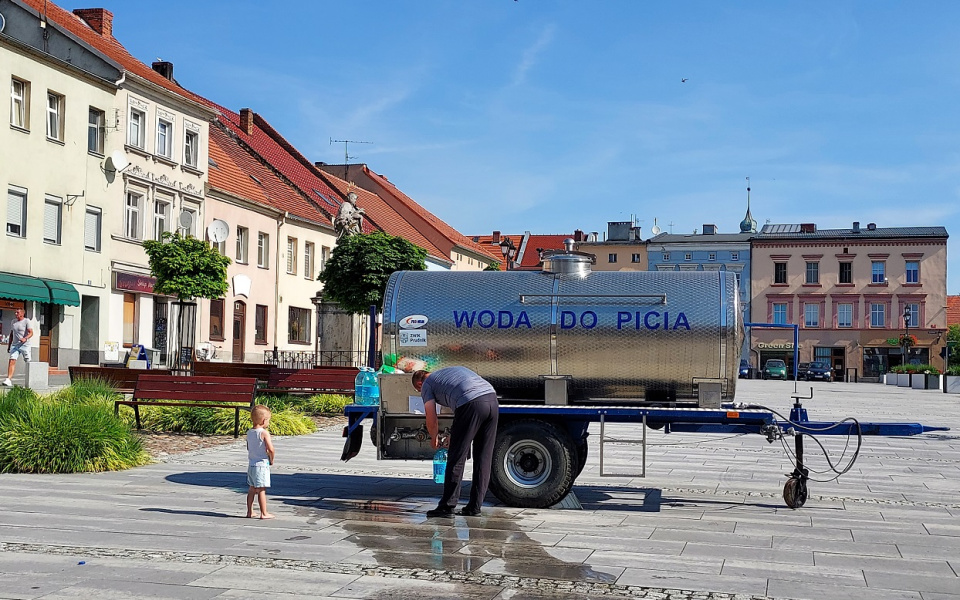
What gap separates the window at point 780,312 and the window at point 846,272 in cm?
478

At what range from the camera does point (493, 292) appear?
36.2 feet

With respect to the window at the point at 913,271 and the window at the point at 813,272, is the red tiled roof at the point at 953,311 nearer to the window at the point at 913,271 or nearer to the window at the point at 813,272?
the window at the point at 913,271

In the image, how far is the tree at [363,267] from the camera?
32.8m

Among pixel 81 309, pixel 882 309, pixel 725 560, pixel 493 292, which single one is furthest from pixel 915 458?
pixel 882 309

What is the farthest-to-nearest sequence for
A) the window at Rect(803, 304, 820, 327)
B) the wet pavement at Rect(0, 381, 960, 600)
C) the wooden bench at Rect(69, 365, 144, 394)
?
the window at Rect(803, 304, 820, 327) < the wooden bench at Rect(69, 365, 144, 394) < the wet pavement at Rect(0, 381, 960, 600)

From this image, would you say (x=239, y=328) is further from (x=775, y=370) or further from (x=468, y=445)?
(x=775, y=370)

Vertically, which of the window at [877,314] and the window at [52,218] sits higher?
the window at [52,218]

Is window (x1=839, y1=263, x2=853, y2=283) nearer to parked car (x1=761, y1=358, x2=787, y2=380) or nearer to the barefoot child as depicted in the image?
parked car (x1=761, y1=358, x2=787, y2=380)

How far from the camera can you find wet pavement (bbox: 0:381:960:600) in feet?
22.2

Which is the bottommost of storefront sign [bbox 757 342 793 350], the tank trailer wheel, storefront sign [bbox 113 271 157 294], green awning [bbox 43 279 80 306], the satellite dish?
the tank trailer wheel

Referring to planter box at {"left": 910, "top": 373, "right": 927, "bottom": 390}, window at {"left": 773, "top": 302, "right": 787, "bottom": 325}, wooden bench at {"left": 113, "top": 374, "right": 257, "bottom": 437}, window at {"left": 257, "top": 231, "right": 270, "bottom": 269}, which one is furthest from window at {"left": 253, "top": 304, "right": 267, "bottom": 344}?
window at {"left": 773, "top": 302, "right": 787, "bottom": 325}

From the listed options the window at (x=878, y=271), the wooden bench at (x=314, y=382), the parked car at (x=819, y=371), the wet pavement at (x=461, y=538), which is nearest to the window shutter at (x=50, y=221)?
the wooden bench at (x=314, y=382)

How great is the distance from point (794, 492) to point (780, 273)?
262 feet

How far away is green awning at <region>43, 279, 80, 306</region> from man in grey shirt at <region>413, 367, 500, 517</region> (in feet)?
81.9
